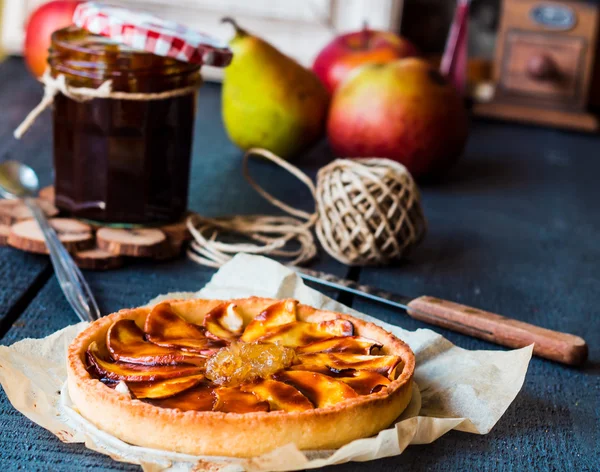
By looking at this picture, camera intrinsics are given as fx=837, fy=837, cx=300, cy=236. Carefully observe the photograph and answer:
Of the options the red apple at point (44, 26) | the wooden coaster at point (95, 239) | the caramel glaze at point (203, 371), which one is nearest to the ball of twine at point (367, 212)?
the wooden coaster at point (95, 239)

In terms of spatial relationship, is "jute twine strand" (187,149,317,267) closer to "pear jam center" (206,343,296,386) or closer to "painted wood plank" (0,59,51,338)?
"painted wood plank" (0,59,51,338)

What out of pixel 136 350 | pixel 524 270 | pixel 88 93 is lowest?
pixel 524 270

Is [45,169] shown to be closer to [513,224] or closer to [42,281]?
[42,281]

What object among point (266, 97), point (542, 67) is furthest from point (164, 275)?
point (542, 67)

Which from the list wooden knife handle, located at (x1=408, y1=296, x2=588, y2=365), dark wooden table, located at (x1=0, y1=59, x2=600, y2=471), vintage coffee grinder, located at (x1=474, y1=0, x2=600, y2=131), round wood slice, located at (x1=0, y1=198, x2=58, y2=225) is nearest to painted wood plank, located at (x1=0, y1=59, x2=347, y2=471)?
dark wooden table, located at (x1=0, y1=59, x2=600, y2=471)

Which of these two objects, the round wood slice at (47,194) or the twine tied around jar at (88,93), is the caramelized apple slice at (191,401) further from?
the round wood slice at (47,194)

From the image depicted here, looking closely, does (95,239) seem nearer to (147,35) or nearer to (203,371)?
(147,35)
